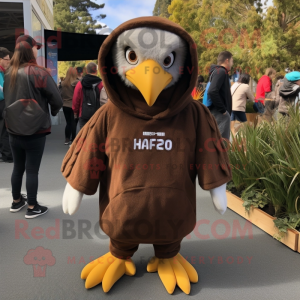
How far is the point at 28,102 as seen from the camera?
3.00m

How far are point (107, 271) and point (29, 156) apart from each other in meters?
1.45

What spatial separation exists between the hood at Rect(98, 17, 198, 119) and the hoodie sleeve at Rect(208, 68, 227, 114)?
2563mm

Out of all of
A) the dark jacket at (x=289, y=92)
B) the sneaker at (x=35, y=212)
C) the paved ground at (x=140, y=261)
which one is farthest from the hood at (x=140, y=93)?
the dark jacket at (x=289, y=92)

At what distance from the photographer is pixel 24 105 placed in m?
3.00

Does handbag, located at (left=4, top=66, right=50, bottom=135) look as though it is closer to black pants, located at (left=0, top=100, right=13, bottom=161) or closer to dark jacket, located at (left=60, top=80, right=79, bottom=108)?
black pants, located at (left=0, top=100, right=13, bottom=161)

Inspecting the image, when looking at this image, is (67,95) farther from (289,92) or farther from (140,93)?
(140,93)

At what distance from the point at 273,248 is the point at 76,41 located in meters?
11.1

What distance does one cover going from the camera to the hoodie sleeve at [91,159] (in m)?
1.94

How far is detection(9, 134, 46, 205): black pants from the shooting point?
301cm

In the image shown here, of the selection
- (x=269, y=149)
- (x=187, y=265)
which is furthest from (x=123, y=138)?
(x=269, y=149)

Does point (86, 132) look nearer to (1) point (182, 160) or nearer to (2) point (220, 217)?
(1) point (182, 160)

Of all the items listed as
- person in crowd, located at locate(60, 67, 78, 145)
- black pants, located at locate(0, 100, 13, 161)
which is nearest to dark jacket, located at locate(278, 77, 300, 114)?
person in crowd, located at locate(60, 67, 78, 145)

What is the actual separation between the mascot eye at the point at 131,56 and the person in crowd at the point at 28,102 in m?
1.48

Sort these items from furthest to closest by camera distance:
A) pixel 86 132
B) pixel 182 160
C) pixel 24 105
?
pixel 24 105 → pixel 86 132 → pixel 182 160
